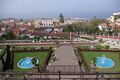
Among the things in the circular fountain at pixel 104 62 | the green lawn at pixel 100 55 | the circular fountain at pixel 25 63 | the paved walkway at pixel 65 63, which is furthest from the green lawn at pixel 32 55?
the circular fountain at pixel 104 62

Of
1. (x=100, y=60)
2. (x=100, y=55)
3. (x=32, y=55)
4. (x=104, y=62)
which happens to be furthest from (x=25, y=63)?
(x=100, y=55)

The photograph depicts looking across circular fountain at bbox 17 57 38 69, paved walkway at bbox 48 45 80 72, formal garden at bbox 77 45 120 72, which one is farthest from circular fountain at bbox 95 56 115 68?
circular fountain at bbox 17 57 38 69

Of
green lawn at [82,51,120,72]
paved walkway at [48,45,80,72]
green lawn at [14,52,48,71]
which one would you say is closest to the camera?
paved walkway at [48,45,80,72]

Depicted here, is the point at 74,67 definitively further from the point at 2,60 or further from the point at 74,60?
the point at 2,60

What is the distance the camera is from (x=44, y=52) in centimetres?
1512

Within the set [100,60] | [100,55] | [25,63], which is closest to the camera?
[25,63]

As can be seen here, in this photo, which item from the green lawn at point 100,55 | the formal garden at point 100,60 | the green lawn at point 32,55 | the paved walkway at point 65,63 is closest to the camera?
the paved walkway at point 65,63

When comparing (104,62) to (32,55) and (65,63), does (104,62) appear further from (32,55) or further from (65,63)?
(32,55)

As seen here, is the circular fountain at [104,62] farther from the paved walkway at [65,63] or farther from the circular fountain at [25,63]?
the circular fountain at [25,63]

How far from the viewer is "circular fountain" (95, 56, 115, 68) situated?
12.6 meters

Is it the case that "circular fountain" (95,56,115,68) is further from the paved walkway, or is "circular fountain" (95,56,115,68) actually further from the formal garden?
the paved walkway

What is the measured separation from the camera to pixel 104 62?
42.9 ft

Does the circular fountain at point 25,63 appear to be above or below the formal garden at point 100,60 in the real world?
above

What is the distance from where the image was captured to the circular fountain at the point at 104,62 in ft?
41.2
